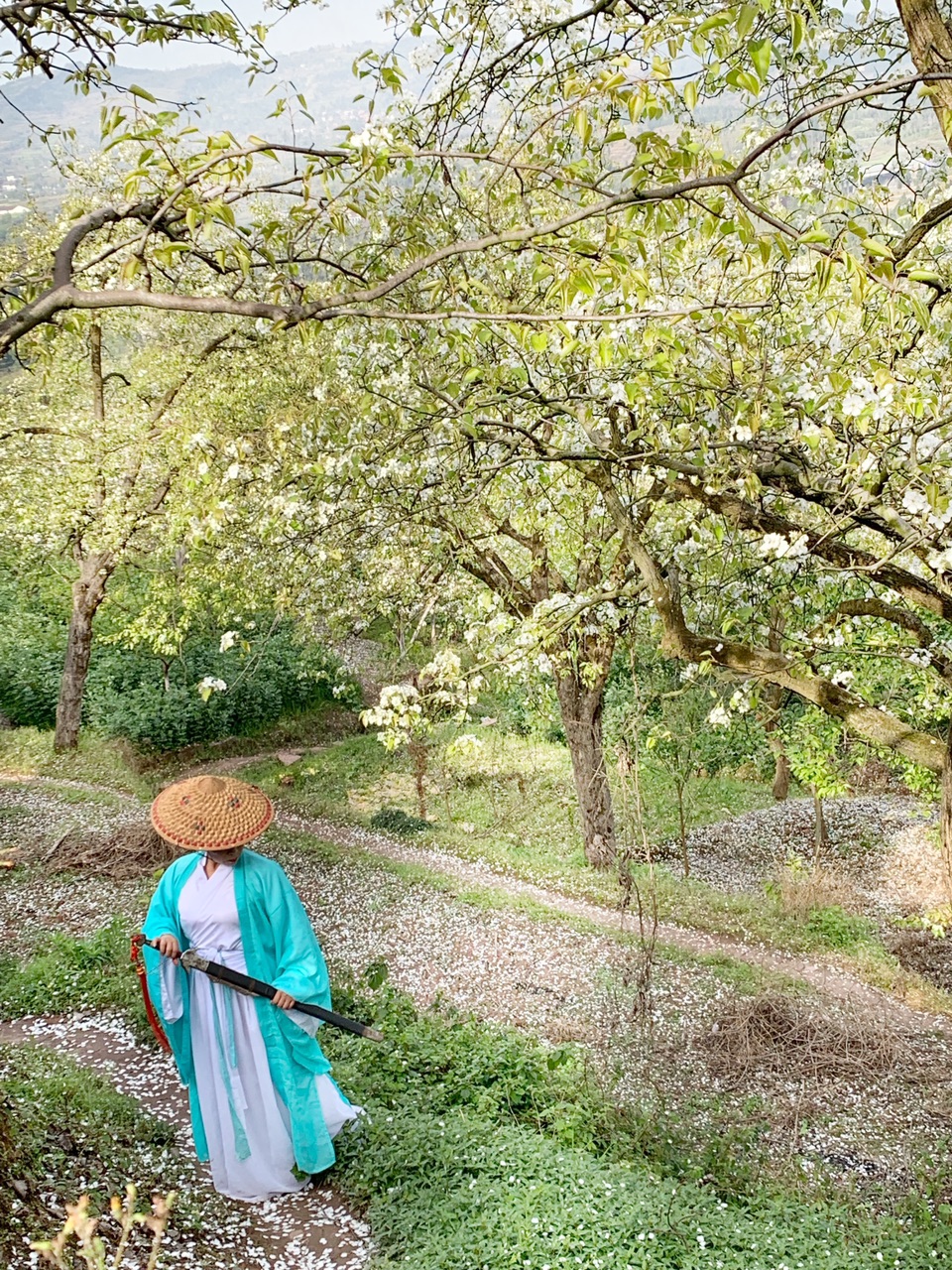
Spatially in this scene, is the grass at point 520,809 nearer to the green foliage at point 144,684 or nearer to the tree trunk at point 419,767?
the tree trunk at point 419,767

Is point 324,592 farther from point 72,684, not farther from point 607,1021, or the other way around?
point 72,684

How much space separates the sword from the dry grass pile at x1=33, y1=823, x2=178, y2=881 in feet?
26.0

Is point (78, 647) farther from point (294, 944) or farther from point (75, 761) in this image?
point (294, 944)

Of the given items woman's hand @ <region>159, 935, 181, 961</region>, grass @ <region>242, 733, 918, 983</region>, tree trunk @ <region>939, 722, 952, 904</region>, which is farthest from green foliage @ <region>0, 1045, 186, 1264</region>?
grass @ <region>242, 733, 918, 983</region>

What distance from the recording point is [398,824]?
56.3 feet

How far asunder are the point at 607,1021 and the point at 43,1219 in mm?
6437

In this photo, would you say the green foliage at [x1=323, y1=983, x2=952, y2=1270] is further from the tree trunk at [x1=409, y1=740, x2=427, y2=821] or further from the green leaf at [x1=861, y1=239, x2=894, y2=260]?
the tree trunk at [x1=409, y1=740, x2=427, y2=821]

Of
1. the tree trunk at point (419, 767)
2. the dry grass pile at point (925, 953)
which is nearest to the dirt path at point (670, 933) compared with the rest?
the dry grass pile at point (925, 953)

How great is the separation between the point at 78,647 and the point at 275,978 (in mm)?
15885

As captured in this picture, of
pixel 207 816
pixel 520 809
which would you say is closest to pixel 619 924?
pixel 520 809

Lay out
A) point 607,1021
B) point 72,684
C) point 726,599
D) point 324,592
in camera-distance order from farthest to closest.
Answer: point 72,684 < point 324,592 < point 607,1021 < point 726,599

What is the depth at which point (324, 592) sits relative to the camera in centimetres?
1144

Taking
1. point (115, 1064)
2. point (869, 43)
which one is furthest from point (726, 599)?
point (115, 1064)

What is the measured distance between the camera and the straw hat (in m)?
4.87
